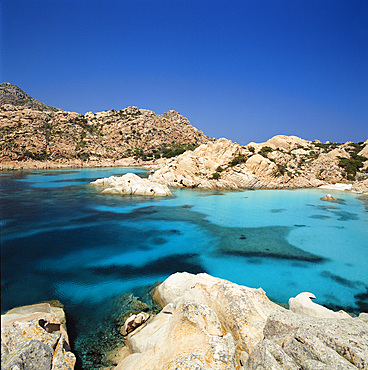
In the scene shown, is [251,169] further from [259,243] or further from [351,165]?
[259,243]

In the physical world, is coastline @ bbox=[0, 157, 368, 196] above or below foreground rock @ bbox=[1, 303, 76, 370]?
above

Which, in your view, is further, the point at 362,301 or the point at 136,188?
the point at 136,188

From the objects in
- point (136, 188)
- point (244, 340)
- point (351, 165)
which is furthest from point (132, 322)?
point (351, 165)

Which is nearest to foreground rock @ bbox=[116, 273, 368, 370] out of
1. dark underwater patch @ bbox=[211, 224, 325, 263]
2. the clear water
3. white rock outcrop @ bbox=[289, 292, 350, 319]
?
white rock outcrop @ bbox=[289, 292, 350, 319]

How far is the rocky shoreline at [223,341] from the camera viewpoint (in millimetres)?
3234

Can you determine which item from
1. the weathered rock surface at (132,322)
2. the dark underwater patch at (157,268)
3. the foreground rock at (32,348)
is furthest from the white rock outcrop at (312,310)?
the foreground rock at (32,348)

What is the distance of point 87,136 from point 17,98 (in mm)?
72292

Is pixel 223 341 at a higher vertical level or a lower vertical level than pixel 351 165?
lower

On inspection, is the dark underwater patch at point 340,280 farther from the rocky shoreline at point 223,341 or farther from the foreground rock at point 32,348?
the foreground rock at point 32,348

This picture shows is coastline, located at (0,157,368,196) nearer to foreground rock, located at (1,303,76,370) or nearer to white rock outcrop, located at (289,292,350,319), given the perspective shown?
white rock outcrop, located at (289,292,350,319)

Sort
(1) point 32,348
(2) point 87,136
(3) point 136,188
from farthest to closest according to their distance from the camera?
1. (2) point 87,136
2. (3) point 136,188
3. (1) point 32,348

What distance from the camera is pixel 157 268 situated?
10.4m

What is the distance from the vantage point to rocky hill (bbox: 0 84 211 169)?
202 ft

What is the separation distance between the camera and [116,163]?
72.3 metres
